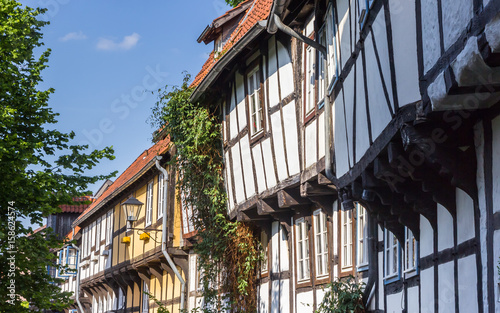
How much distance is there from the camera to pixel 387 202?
326 inches

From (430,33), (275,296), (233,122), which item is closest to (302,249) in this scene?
(275,296)

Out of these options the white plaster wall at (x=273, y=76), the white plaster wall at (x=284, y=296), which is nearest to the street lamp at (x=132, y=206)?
the white plaster wall at (x=284, y=296)

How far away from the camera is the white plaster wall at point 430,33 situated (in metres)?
5.86

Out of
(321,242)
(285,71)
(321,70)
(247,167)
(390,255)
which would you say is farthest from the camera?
(247,167)

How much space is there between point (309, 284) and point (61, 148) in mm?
5831

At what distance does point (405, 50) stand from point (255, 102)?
7.80 m

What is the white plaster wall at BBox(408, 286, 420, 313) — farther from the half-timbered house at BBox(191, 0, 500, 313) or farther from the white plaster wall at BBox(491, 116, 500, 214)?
the white plaster wall at BBox(491, 116, 500, 214)

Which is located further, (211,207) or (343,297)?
(211,207)

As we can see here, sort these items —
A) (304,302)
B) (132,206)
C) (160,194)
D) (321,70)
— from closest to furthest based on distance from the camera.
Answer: (321,70) → (304,302) → (132,206) → (160,194)

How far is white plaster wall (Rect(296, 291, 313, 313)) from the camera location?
498 inches

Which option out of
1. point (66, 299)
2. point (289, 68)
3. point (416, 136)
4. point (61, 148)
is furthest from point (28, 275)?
point (416, 136)

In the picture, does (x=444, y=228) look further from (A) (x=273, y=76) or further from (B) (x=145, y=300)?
(B) (x=145, y=300)

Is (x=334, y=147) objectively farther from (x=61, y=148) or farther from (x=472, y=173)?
(x=61, y=148)

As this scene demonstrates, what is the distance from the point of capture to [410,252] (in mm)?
8555
